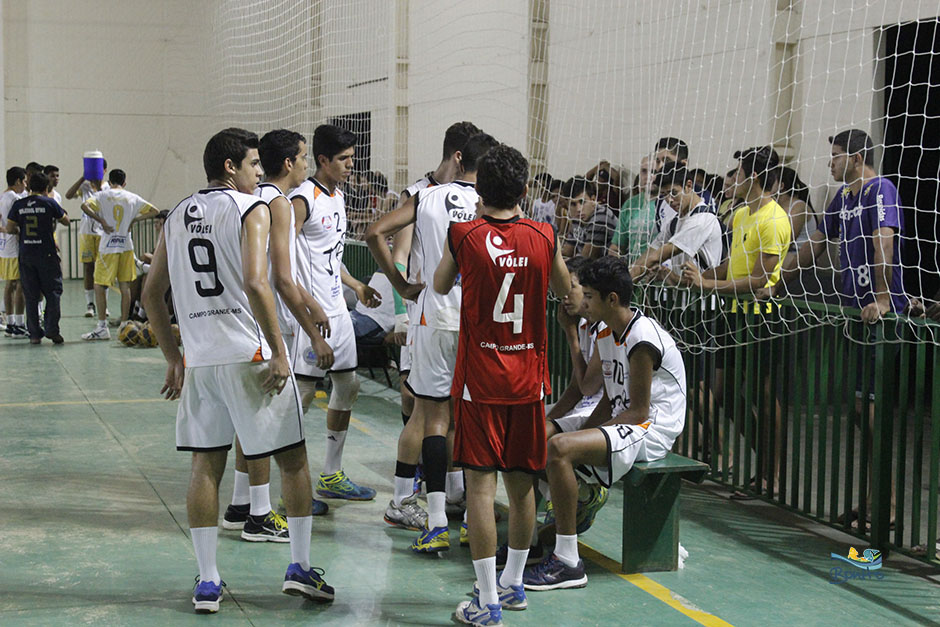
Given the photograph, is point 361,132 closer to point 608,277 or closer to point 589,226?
point 589,226

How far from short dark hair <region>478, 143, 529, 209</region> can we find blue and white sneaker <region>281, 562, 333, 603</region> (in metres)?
1.70

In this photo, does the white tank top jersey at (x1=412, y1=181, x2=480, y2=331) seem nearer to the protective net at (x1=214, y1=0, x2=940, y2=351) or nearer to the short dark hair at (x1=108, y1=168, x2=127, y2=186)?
the protective net at (x1=214, y1=0, x2=940, y2=351)

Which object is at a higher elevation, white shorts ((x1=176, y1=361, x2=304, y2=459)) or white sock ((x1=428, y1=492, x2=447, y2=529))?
white shorts ((x1=176, y1=361, x2=304, y2=459))

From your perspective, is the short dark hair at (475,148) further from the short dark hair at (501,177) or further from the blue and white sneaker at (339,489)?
the blue and white sneaker at (339,489)

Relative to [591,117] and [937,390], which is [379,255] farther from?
[591,117]

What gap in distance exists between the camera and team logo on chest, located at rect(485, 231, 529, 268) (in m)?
3.96

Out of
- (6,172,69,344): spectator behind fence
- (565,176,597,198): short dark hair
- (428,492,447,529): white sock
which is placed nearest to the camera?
(428,492,447,529): white sock

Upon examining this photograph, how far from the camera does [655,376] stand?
4.89 m

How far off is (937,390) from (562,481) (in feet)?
6.04

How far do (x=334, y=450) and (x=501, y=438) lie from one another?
2088 millimetres

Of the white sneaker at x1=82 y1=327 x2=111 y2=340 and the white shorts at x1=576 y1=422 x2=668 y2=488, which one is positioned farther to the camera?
the white sneaker at x1=82 y1=327 x2=111 y2=340

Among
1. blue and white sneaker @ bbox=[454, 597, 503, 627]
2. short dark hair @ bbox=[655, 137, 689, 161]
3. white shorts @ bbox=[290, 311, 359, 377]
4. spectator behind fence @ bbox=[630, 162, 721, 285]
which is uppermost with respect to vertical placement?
short dark hair @ bbox=[655, 137, 689, 161]

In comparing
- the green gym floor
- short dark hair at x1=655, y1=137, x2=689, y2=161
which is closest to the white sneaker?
the green gym floor

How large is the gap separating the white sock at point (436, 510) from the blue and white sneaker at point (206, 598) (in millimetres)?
1166
